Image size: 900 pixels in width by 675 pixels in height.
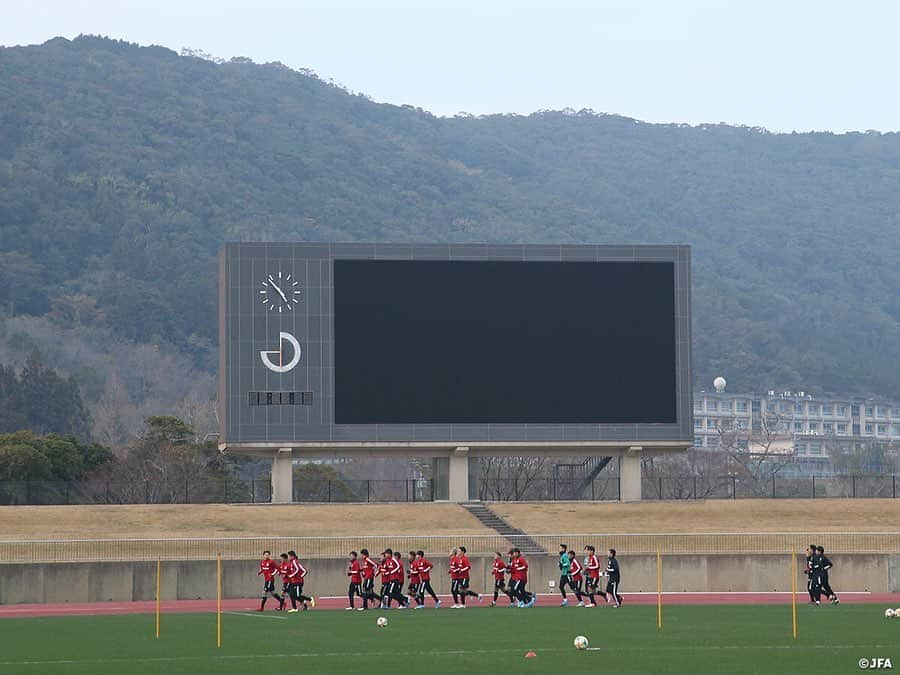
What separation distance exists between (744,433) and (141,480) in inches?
3554

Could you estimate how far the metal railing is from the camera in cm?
4725

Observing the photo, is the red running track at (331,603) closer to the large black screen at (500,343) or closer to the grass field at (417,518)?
the grass field at (417,518)

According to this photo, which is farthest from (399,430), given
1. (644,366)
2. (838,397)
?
(838,397)

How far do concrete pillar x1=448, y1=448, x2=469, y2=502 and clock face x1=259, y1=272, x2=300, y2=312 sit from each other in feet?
23.3

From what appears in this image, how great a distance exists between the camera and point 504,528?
5425 cm

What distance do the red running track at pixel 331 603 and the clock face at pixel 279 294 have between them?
15.4 m

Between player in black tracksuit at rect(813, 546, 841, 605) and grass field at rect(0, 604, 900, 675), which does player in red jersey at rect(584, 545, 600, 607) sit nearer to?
grass field at rect(0, 604, 900, 675)

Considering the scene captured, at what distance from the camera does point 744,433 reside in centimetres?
15538

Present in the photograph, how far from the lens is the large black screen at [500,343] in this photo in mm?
57031

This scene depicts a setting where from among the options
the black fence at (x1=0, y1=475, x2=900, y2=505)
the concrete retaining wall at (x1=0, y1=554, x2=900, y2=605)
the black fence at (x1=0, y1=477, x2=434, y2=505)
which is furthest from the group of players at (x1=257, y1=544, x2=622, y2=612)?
the black fence at (x1=0, y1=477, x2=434, y2=505)

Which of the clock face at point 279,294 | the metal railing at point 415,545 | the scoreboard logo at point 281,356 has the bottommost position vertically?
the metal railing at point 415,545

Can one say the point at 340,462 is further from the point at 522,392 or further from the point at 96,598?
the point at 96,598

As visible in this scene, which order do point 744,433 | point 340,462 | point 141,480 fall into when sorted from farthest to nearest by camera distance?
point 744,433
point 340,462
point 141,480

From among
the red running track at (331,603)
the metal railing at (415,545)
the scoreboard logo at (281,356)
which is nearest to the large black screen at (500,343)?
the scoreboard logo at (281,356)
